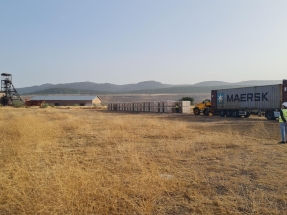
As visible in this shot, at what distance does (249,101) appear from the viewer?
1056 inches

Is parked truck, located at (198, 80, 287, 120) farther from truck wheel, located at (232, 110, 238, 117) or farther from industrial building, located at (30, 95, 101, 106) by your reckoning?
industrial building, located at (30, 95, 101, 106)

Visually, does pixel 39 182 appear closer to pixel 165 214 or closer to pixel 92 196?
pixel 92 196

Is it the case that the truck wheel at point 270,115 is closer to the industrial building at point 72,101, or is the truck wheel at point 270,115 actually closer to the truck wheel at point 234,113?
the truck wheel at point 234,113

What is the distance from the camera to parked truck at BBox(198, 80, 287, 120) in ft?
77.9

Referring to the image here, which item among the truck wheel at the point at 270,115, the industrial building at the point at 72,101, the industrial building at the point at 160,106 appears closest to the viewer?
the truck wheel at the point at 270,115

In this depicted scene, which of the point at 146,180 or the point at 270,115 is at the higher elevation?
the point at 146,180

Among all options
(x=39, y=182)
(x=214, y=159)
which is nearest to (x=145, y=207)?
(x=39, y=182)

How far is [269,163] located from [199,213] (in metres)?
4.10

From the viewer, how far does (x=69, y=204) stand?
168 inches

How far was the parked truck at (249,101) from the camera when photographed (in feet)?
77.9

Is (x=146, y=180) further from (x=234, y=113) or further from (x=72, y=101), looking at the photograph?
(x=72, y=101)

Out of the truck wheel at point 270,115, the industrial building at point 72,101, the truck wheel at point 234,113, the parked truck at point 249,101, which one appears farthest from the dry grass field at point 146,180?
the industrial building at point 72,101

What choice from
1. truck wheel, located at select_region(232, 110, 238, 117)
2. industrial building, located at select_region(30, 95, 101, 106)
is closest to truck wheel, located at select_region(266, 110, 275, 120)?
truck wheel, located at select_region(232, 110, 238, 117)

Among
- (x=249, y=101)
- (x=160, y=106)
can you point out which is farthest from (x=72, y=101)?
(x=249, y=101)
